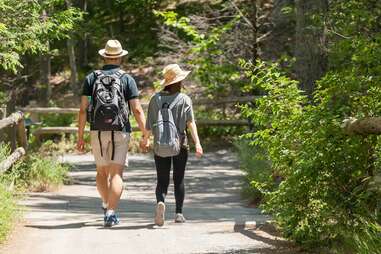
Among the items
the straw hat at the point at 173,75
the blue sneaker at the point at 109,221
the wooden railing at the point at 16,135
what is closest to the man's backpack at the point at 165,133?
the straw hat at the point at 173,75

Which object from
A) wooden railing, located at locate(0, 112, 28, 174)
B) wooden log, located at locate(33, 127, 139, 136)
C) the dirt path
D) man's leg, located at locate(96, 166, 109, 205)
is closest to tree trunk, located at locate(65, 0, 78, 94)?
wooden log, located at locate(33, 127, 139, 136)

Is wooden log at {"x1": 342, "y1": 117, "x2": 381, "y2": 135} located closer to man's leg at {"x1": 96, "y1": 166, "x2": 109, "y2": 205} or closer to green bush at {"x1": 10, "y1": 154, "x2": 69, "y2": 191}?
man's leg at {"x1": 96, "y1": 166, "x2": 109, "y2": 205}

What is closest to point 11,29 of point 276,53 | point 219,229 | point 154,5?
point 219,229

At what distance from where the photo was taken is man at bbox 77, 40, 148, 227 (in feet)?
29.0

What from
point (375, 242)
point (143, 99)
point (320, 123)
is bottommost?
point (143, 99)

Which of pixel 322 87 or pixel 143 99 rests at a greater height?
pixel 322 87

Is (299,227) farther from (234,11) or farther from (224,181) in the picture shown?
(234,11)

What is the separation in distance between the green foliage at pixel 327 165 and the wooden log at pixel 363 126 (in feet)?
0.82

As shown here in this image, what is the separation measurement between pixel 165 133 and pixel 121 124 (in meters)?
0.49

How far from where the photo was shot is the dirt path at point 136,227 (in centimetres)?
770

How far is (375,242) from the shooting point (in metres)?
5.86

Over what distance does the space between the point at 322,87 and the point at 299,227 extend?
4.36ft

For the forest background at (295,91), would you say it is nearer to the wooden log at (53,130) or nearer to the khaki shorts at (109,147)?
the khaki shorts at (109,147)

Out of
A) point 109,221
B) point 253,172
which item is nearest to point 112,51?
point 109,221
